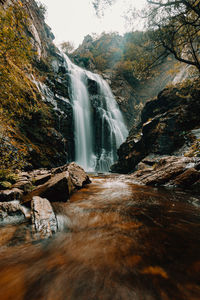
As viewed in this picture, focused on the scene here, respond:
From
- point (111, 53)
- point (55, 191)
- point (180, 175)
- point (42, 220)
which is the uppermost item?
point (111, 53)

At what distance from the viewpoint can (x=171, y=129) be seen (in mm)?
10766

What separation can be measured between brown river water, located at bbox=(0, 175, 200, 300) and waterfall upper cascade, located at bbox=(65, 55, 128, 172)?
17.2 metres

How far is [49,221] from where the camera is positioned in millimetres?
2465

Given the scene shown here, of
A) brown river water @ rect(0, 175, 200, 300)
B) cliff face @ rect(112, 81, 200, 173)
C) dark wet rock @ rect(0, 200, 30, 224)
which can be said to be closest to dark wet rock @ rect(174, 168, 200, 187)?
brown river water @ rect(0, 175, 200, 300)

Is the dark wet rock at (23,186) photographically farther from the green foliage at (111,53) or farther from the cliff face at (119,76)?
the green foliage at (111,53)

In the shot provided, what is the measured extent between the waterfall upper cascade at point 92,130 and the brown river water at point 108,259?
17.2 meters

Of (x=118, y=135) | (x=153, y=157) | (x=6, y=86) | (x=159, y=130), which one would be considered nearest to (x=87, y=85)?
(x=118, y=135)

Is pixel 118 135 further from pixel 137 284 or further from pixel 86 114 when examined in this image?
pixel 137 284

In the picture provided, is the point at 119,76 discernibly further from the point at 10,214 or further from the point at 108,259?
the point at 108,259

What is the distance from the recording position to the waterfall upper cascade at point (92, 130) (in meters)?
21.0

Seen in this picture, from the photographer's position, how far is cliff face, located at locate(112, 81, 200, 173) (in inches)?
379

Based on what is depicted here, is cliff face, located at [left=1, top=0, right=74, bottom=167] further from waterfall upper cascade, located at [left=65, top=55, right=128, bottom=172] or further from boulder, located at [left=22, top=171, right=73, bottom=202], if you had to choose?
boulder, located at [left=22, top=171, right=73, bottom=202]

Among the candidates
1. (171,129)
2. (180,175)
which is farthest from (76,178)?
(171,129)

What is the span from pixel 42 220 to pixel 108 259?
1.64 m
